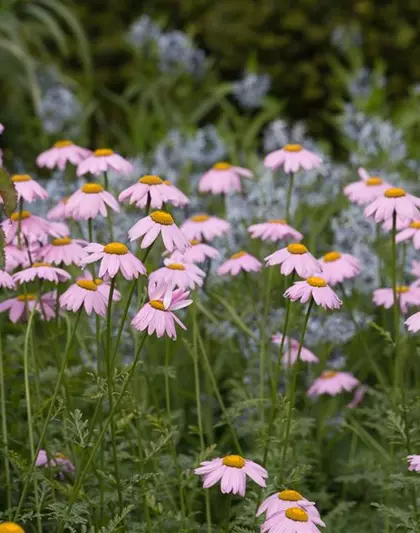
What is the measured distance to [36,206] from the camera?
371cm

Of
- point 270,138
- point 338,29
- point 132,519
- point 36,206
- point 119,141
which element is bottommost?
point 132,519

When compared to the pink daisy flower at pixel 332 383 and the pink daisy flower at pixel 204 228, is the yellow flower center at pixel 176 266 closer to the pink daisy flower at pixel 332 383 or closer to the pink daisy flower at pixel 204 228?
the pink daisy flower at pixel 204 228

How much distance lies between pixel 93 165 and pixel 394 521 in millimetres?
1094

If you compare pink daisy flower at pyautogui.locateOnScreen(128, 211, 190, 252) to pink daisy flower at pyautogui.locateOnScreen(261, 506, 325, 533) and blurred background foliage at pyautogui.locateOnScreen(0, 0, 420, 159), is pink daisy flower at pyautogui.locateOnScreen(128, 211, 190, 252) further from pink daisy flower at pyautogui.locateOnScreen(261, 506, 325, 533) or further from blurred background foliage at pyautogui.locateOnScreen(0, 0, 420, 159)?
blurred background foliage at pyautogui.locateOnScreen(0, 0, 420, 159)

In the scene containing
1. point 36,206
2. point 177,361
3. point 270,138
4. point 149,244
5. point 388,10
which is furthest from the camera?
point 388,10

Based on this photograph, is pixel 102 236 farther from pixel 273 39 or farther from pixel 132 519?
pixel 273 39

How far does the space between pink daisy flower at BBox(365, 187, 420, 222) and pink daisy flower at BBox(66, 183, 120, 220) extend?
1.71 ft

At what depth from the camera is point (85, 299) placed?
6.36 feet

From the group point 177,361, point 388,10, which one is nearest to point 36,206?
point 177,361

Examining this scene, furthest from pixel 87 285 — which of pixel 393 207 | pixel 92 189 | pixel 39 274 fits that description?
pixel 393 207

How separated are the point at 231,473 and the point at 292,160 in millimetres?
969

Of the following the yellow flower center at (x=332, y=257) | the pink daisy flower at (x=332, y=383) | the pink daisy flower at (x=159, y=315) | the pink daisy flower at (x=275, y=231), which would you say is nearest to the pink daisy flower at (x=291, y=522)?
the pink daisy flower at (x=159, y=315)

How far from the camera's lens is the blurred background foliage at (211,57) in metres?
5.77

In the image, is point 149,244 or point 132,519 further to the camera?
point 132,519
